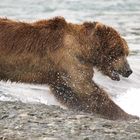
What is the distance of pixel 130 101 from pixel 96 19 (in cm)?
1065

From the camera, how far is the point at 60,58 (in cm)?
698

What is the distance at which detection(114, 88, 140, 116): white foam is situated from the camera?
8.16 m

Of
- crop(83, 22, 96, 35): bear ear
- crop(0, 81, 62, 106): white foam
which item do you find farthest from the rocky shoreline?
crop(0, 81, 62, 106): white foam

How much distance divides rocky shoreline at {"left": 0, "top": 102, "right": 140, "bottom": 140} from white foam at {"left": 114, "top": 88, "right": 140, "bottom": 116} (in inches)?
74.6

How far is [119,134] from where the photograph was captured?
211 inches

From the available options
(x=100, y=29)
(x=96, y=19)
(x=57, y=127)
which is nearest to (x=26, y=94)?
(x=100, y=29)

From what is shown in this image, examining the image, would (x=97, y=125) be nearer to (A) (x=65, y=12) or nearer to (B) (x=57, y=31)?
(B) (x=57, y=31)

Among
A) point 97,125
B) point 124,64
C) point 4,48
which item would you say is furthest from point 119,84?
point 97,125

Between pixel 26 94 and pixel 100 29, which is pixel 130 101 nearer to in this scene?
pixel 26 94

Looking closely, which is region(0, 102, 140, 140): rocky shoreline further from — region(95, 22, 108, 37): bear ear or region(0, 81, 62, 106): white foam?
region(0, 81, 62, 106): white foam

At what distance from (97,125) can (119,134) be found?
394 mm

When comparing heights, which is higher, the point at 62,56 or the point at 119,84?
the point at 62,56

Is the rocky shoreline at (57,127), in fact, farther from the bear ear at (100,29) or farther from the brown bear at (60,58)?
the bear ear at (100,29)

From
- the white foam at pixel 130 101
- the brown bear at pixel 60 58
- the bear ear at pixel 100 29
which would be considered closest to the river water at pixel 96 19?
the white foam at pixel 130 101
